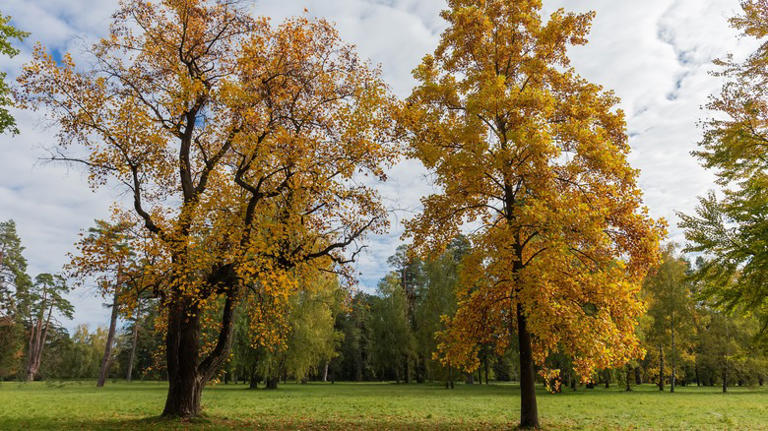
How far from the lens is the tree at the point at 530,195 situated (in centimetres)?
984

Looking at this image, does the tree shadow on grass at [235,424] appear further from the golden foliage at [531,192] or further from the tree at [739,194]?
the tree at [739,194]

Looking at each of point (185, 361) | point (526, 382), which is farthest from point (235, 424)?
point (526, 382)

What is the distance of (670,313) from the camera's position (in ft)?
111

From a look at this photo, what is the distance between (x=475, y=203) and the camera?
1270cm

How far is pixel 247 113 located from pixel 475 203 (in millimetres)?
7068

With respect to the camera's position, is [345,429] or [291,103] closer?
[345,429]

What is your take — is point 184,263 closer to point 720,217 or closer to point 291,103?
point 291,103

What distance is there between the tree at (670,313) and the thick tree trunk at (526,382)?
91.7 feet

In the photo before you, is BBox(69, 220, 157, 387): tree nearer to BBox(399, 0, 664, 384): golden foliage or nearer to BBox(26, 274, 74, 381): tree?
BBox(399, 0, 664, 384): golden foliage

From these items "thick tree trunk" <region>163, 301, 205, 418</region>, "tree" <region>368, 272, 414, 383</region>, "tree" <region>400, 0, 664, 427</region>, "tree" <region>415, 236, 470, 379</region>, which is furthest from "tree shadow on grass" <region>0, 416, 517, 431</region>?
"tree" <region>368, 272, 414, 383</region>

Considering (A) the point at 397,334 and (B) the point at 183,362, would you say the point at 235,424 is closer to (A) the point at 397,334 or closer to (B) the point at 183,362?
(B) the point at 183,362

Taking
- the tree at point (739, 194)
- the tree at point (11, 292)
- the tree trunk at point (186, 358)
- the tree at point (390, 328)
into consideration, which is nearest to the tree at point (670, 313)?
the tree at point (390, 328)

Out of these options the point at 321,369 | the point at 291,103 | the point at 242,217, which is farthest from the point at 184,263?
the point at 321,369

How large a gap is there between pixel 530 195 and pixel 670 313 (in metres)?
31.1
